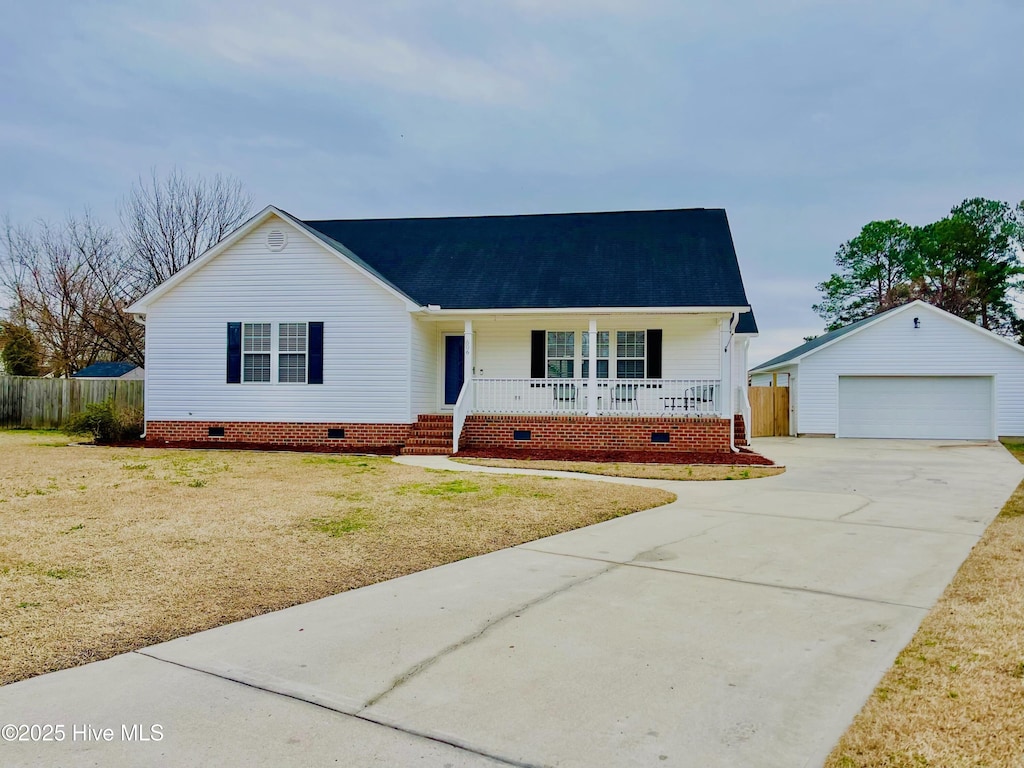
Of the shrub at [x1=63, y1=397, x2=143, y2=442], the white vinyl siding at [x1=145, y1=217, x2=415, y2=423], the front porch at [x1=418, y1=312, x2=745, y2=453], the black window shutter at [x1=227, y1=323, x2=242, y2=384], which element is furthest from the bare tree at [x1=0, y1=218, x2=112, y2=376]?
the front porch at [x1=418, y1=312, x2=745, y2=453]

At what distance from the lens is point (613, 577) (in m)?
5.26

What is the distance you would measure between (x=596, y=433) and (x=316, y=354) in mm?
6827

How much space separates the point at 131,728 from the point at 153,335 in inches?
638

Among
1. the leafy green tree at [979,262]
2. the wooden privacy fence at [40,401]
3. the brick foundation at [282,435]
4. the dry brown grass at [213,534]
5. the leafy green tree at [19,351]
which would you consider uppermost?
the leafy green tree at [979,262]

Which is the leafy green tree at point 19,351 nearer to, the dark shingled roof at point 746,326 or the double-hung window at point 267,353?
the double-hung window at point 267,353

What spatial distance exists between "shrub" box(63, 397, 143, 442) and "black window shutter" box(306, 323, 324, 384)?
4.92m

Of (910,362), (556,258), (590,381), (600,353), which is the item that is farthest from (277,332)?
(910,362)

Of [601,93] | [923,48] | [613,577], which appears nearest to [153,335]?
[601,93]

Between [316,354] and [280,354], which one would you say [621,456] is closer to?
[316,354]

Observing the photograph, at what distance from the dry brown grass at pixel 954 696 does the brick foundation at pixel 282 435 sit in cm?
1288

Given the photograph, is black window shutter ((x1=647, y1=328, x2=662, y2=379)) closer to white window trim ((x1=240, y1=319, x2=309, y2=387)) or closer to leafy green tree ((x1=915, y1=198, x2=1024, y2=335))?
white window trim ((x1=240, y1=319, x2=309, y2=387))

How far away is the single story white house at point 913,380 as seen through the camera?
74.7 ft

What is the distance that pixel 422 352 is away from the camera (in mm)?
17125

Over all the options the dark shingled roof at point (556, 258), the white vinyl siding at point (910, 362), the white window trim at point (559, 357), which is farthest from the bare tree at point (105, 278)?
the white vinyl siding at point (910, 362)
